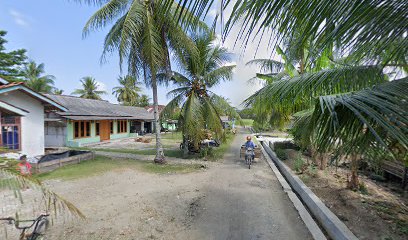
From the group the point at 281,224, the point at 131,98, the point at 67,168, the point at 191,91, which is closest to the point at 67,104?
the point at 67,168

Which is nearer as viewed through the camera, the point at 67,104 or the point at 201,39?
the point at 201,39

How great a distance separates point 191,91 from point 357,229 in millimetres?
9574

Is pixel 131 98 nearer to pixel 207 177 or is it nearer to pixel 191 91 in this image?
pixel 191 91

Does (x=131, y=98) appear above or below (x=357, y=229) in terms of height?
above

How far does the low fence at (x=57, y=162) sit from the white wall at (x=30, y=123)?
2.86 m

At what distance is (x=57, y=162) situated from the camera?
9.84 meters

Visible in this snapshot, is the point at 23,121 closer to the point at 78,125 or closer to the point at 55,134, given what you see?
the point at 78,125

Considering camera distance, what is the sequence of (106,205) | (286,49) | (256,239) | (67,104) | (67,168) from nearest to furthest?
(286,49) → (256,239) → (106,205) → (67,168) → (67,104)

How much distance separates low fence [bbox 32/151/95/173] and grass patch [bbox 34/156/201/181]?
0.78 ft

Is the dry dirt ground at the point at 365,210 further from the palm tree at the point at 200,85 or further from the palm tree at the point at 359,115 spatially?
the palm tree at the point at 200,85

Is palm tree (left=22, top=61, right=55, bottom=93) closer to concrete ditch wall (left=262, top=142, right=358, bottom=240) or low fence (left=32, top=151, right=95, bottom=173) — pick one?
low fence (left=32, top=151, right=95, bottom=173)

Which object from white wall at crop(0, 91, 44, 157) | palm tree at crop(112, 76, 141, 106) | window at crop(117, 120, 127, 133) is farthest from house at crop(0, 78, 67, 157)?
palm tree at crop(112, 76, 141, 106)

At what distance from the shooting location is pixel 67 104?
19859 mm

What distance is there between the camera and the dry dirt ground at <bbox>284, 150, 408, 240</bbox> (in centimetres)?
409
